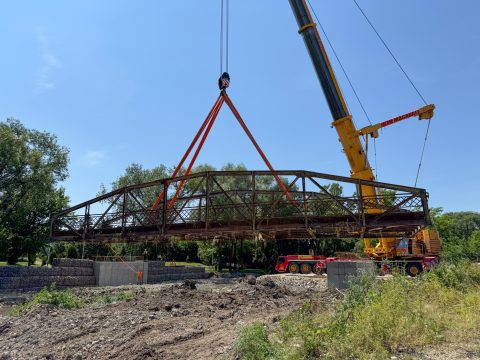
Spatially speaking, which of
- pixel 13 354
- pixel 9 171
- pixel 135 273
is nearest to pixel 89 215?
pixel 135 273

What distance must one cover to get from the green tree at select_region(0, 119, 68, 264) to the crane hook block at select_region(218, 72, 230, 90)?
20891 mm

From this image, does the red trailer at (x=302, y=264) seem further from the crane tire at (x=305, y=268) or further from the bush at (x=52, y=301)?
the bush at (x=52, y=301)

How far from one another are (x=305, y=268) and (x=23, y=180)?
26847 millimetres

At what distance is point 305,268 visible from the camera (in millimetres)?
32969

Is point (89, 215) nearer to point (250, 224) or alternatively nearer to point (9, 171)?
point (250, 224)

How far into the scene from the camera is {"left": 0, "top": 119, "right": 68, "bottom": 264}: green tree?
104ft

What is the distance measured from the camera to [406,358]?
596 centimetres

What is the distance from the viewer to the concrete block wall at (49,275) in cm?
2172

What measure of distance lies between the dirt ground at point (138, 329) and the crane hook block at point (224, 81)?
11.9 m

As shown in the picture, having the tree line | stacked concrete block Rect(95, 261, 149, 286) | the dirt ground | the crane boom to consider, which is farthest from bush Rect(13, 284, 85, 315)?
the crane boom

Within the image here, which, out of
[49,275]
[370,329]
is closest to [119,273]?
[49,275]

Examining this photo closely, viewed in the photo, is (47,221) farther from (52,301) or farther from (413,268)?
(413,268)

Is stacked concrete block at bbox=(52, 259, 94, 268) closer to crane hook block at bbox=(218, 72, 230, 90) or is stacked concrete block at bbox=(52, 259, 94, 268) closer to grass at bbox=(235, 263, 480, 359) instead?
crane hook block at bbox=(218, 72, 230, 90)

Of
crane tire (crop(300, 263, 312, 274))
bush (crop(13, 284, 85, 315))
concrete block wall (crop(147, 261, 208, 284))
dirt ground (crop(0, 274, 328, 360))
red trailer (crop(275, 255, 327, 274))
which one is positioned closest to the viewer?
dirt ground (crop(0, 274, 328, 360))
